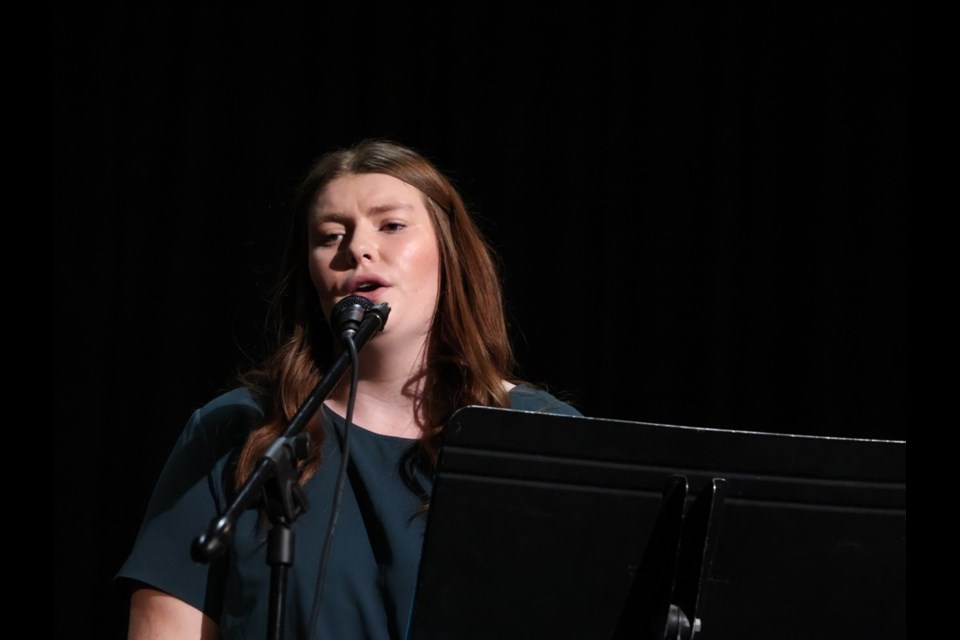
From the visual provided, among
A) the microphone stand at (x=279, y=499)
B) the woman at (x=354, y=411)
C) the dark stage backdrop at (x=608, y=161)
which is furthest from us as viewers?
the dark stage backdrop at (x=608, y=161)

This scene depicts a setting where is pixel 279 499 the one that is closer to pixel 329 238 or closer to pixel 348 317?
pixel 348 317

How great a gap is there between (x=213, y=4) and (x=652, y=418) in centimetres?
167

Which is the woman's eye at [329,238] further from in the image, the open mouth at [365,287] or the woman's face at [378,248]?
the open mouth at [365,287]

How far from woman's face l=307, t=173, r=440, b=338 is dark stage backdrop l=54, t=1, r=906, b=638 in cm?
94

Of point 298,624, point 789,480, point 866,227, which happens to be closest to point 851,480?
point 789,480

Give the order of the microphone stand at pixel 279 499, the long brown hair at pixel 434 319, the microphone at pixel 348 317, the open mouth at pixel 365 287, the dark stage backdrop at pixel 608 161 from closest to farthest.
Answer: the microphone stand at pixel 279 499, the microphone at pixel 348 317, the open mouth at pixel 365 287, the long brown hair at pixel 434 319, the dark stage backdrop at pixel 608 161

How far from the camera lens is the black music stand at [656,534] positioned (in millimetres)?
1326

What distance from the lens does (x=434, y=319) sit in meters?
2.18

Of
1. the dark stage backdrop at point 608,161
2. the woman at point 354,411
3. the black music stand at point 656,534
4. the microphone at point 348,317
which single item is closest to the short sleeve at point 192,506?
the woman at point 354,411

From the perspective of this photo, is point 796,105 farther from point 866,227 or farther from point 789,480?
point 789,480

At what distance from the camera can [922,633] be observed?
0.81 metres

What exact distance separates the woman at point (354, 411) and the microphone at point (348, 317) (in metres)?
0.31

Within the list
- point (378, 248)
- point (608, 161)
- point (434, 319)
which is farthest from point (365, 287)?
point (608, 161)

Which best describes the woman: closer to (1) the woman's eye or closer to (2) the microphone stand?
(1) the woman's eye
